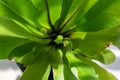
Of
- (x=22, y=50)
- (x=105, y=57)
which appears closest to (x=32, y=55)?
(x=22, y=50)

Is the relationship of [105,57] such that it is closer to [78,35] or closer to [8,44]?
[78,35]

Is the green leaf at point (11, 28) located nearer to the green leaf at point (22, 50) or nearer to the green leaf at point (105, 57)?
the green leaf at point (22, 50)

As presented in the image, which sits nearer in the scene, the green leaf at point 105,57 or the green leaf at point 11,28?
the green leaf at point 11,28

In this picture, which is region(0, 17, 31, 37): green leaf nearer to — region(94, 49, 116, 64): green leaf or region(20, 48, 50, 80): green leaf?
region(20, 48, 50, 80): green leaf

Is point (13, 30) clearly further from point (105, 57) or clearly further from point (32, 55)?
→ point (105, 57)

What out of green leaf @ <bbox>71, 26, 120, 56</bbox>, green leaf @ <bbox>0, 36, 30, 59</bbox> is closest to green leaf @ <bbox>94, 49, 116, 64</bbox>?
green leaf @ <bbox>71, 26, 120, 56</bbox>

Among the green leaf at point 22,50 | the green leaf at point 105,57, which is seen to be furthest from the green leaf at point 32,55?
the green leaf at point 105,57

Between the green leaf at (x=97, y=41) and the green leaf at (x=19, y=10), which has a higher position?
the green leaf at (x=19, y=10)
